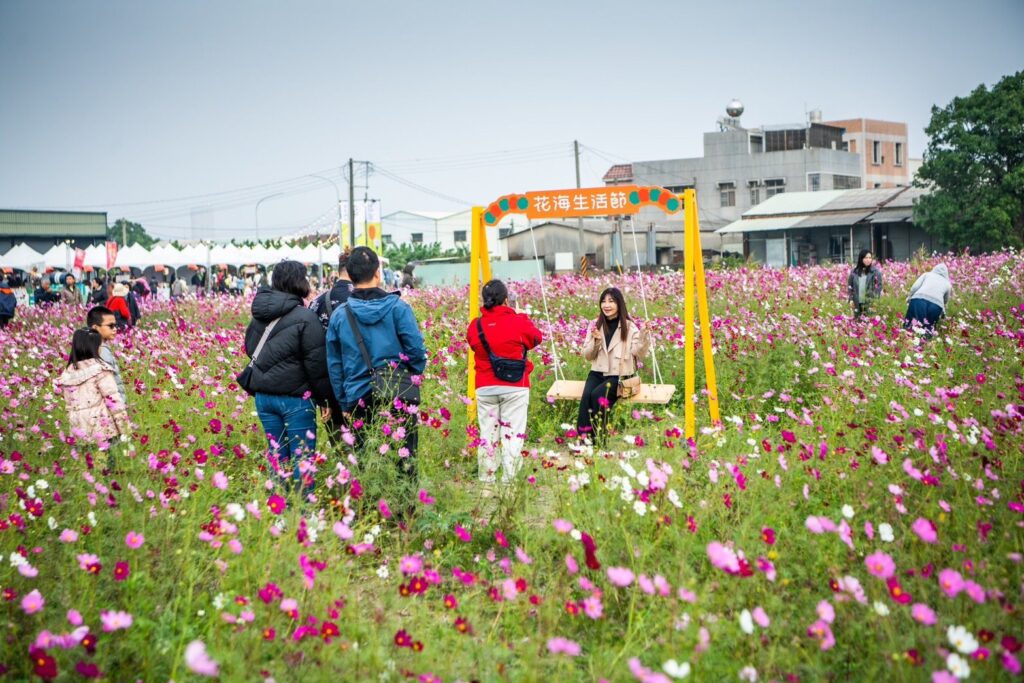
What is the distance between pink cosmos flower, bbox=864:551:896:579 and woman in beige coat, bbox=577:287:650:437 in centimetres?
400

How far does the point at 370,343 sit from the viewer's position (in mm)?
5094

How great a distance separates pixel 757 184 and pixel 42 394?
5275 centimetres

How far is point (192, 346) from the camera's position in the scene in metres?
10.4

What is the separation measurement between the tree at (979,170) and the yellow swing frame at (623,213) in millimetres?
27276

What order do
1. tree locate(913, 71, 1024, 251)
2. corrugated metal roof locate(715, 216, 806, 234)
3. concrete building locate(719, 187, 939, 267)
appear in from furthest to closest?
corrugated metal roof locate(715, 216, 806, 234) < concrete building locate(719, 187, 939, 267) < tree locate(913, 71, 1024, 251)

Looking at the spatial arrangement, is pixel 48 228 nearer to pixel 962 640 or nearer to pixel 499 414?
pixel 499 414

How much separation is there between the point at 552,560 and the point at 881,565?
1722mm

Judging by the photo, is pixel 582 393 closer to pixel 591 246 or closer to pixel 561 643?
pixel 561 643

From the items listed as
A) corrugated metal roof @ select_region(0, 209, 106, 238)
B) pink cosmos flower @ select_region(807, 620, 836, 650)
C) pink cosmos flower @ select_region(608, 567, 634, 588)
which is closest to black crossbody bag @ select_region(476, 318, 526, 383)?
pink cosmos flower @ select_region(608, 567, 634, 588)

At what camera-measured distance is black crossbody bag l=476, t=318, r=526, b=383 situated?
6.21 m

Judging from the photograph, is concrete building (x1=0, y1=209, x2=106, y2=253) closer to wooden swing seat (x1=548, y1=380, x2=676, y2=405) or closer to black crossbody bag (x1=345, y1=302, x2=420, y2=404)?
wooden swing seat (x1=548, y1=380, x2=676, y2=405)

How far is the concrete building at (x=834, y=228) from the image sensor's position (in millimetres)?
36406

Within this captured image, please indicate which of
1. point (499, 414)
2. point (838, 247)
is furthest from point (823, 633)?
point (838, 247)

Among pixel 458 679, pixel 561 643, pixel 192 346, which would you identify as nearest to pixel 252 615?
pixel 458 679
